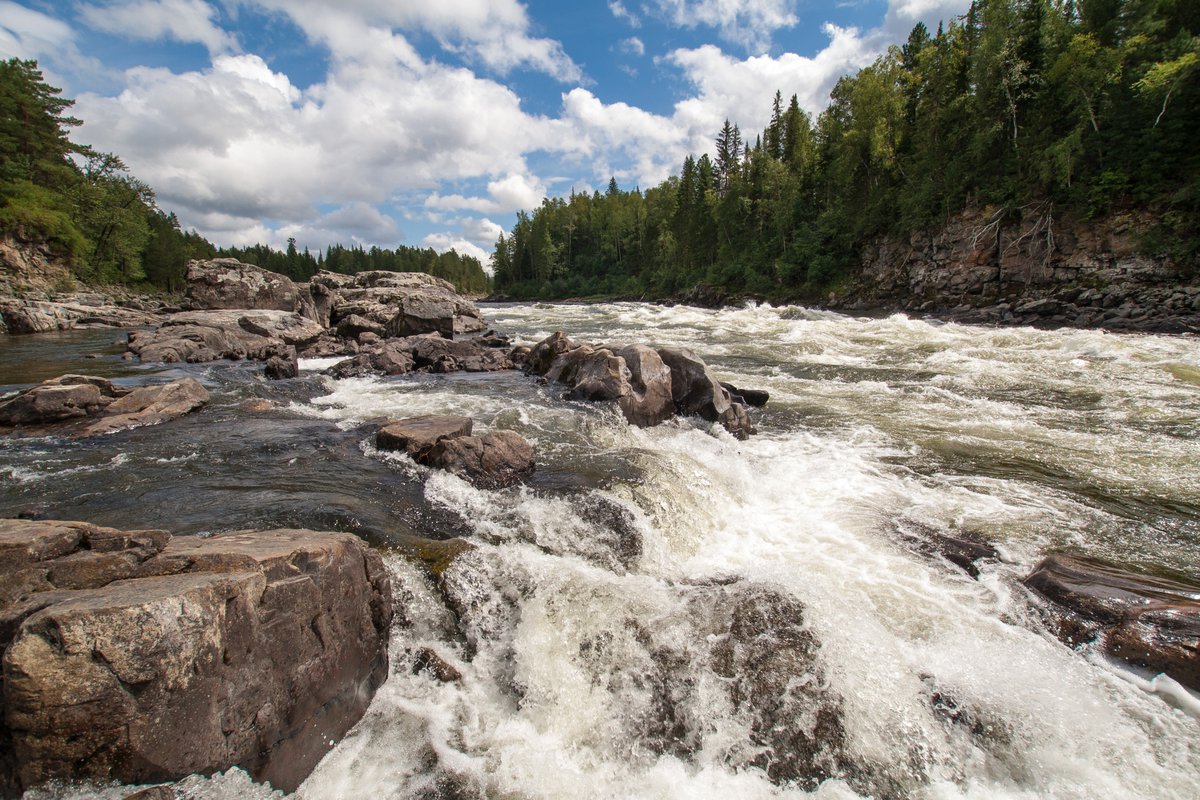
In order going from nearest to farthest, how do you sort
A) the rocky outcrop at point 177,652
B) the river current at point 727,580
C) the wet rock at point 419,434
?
1. the rocky outcrop at point 177,652
2. the river current at point 727,580
3. the wet rock at point 419,434

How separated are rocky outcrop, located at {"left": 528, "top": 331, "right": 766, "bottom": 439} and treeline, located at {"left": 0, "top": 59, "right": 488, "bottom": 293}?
52083 mm

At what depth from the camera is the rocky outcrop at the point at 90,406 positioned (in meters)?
9.83

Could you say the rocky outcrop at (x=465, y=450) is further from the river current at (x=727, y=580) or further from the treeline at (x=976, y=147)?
the treeline at (x=976, y=147)

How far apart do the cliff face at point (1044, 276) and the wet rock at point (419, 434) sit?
28334 mm

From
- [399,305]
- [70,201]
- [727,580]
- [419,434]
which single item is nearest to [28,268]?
[70,201]

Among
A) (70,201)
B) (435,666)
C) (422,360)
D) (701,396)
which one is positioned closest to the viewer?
(435,666)

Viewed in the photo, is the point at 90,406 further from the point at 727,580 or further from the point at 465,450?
the point at 727,580

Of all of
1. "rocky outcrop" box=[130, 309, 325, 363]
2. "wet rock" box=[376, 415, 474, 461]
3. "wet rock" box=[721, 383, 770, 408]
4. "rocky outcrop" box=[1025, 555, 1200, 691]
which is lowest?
"rocky outcrop" box=[1025, 555, 1200, 691]

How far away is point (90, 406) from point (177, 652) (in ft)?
37.3

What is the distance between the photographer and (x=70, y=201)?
51.7 metres

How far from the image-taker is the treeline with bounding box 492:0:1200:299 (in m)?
25.8

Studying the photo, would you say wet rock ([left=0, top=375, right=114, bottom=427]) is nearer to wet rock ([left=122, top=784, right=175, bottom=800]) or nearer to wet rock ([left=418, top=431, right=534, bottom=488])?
wet rock ([left=418, top=431, right=534, bottom=488])

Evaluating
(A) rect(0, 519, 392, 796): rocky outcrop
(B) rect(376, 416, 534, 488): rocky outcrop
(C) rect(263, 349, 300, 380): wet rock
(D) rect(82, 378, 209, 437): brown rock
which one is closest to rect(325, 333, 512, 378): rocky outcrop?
(C) rect(263, 349, 300, 380): wet rock

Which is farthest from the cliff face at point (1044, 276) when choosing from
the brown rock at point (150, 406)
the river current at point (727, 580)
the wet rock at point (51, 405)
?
the wet rock at point (51, 405)
